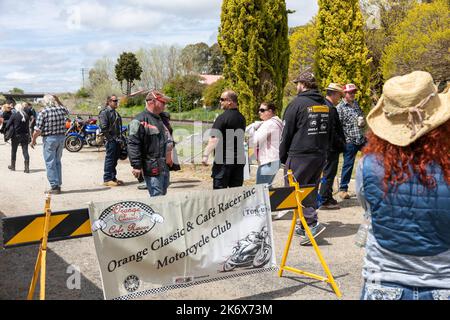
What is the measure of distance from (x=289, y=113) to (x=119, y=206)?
2.97 metres

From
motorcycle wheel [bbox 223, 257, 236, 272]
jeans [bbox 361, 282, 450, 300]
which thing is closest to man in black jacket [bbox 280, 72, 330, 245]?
motorcycle wheel [bbox 223, 257, 236, 272]

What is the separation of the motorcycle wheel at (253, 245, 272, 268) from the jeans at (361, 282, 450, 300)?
235 centimetres

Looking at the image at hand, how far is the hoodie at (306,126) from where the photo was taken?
6.29 meters

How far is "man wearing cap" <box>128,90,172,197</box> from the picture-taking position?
6.04 metres

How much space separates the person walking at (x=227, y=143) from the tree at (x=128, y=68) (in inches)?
2657

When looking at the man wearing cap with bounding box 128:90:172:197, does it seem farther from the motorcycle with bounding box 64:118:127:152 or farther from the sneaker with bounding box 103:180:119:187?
the motorcycle with bounding box 64:118:127:152

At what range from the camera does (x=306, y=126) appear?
6.30m

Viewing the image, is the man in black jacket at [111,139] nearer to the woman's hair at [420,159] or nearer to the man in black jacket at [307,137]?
the man in black jacket at [307,137]

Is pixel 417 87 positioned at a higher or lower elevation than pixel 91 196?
higher

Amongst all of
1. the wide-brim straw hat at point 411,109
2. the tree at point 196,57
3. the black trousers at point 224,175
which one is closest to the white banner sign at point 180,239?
the wide-brim straw hat at point 411,109

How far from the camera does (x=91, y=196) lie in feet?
32.6

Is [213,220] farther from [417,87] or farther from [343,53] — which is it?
[343,53]
